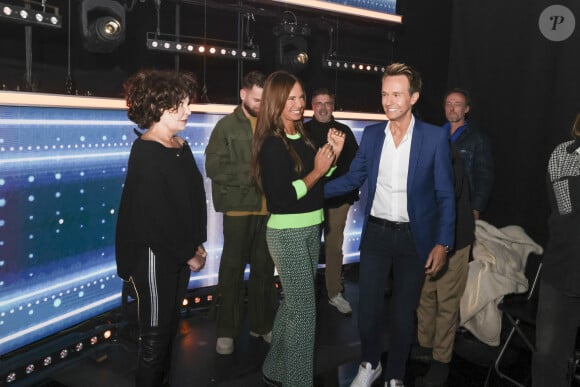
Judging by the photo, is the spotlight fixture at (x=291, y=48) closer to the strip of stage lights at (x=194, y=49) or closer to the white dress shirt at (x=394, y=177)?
the strip of stage lights at (x=194, y=49)

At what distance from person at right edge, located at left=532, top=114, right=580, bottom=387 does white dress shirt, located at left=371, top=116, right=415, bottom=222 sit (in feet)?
2.08

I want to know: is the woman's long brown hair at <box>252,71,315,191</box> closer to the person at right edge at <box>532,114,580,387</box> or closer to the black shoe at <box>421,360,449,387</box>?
the person at right edge at <box>532,114,580,387</box>

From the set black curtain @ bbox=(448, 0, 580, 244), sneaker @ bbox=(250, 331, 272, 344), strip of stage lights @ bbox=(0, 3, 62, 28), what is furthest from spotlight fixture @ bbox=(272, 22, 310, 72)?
sneaker @ bbox=(250, 331, 272, 344)

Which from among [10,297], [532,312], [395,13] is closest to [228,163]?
[10,297]

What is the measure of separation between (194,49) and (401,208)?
2521 millimetres

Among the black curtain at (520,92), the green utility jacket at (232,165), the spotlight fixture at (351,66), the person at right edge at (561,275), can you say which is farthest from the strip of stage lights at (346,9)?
the person at right edge at (561,275)

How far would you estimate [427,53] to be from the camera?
5.78 metres

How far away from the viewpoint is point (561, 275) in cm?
204

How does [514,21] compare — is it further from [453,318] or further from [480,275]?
[453,318]

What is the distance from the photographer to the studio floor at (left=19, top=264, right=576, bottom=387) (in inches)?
112

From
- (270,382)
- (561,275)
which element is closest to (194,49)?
(270,382)

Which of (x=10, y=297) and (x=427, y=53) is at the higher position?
(x=427, y=53)

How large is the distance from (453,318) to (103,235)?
2120 mm

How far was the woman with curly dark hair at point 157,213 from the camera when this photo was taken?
197cm
